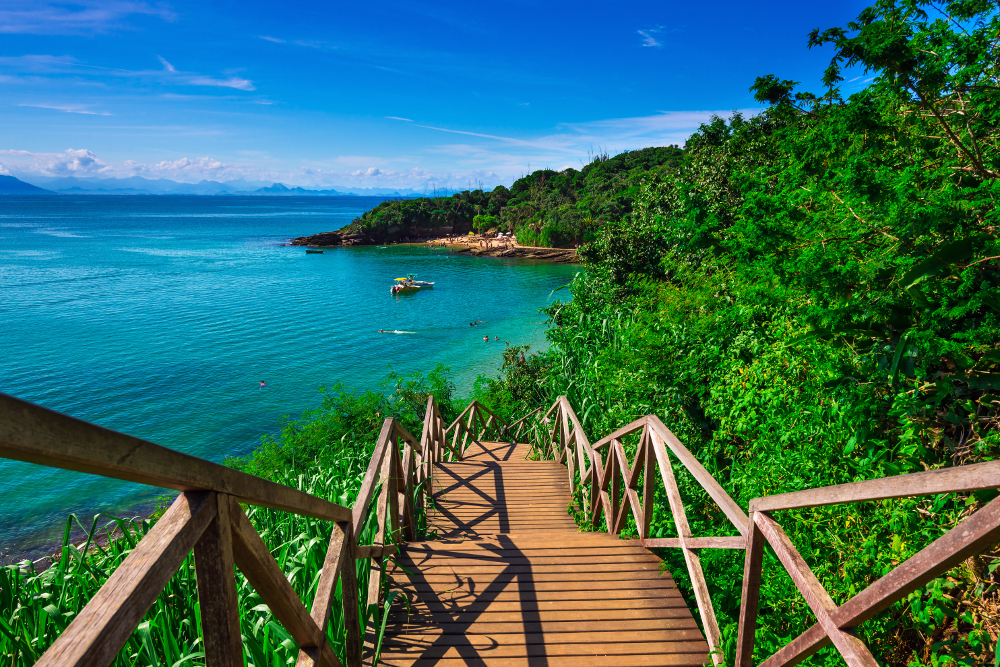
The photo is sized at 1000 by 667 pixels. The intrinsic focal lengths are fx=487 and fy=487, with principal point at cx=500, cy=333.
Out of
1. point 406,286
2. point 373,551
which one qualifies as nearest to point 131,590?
point 373,551

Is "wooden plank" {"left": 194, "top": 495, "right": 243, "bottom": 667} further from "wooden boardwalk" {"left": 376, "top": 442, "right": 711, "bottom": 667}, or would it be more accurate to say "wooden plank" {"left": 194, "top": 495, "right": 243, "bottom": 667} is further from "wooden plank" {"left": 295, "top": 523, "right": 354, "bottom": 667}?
"wooden boardwalk" {"left": 376, "top": 442, "right": 711, "bottom": 667}

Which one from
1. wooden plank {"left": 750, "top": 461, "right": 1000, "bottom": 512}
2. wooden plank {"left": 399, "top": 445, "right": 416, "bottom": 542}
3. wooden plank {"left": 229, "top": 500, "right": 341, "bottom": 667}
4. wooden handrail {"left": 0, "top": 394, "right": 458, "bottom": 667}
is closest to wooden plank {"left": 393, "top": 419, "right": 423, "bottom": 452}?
wooden plank {"left": 399, "top": 445, "right": 416, "bottom": 542}

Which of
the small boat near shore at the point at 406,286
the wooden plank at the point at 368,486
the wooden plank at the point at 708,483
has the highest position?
the wooden plank at the point at 708,483

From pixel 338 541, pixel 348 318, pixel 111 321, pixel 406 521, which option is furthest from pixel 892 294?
pixel 111 321

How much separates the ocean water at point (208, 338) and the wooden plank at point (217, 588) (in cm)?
1365

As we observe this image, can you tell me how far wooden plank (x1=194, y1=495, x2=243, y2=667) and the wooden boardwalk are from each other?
1524mm

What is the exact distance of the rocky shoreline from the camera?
5503 centimetres

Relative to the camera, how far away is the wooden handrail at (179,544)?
65 cm

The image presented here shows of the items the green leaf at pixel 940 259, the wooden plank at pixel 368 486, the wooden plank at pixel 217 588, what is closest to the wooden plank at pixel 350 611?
the wooden plank at pixel 368 486

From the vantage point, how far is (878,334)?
114 inches

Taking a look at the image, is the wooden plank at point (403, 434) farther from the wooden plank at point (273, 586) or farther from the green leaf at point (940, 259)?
the green leaf at point (940, 259)

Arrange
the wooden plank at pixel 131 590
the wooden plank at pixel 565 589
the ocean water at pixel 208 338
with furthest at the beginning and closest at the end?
the ocean water at pixel 208 338 < the wooden plank at pixel 565 589 < the wooden plank at pixel 131 590

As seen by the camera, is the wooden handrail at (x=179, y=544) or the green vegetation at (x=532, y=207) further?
the green vegetation at (x=532, y=207)

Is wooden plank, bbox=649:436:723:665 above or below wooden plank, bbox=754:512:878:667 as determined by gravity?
below
